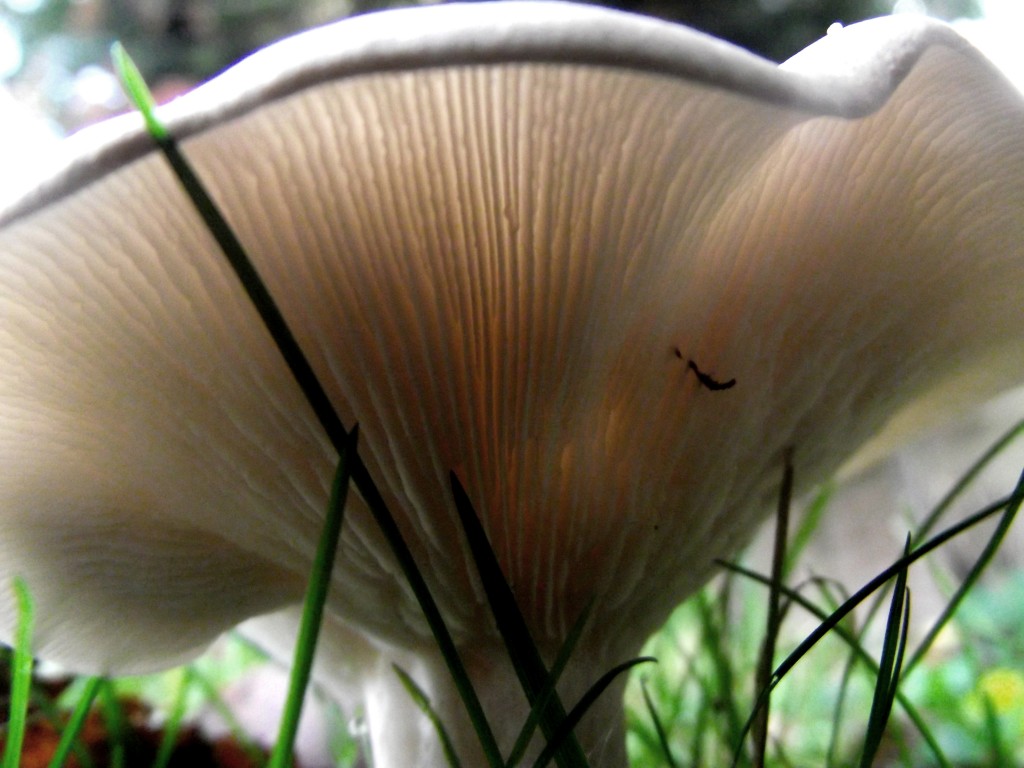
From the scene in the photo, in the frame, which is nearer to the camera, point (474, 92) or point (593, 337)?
point (474, 92)

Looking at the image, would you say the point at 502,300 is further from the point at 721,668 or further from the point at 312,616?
the point at 721,668

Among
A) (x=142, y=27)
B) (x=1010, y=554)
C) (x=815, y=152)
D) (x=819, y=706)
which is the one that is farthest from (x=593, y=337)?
(x=142, y=27)

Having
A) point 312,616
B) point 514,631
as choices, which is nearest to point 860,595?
point 514,631

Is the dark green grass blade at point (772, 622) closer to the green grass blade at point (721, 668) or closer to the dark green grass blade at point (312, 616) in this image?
the green grass blade at point (721, 668)

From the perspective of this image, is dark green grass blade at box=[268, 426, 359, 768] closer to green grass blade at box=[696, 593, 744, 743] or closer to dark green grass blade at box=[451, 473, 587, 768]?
dark green grass blade at box=[451, 473, 587, 768]

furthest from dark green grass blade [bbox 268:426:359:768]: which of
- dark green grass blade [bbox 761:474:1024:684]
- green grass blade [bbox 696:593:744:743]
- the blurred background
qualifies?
the blurred background

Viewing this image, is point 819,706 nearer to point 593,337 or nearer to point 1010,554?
point 1010,554

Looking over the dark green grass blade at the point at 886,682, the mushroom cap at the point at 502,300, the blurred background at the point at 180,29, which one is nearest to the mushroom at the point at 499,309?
the mushroom cap at the point at 502,300
